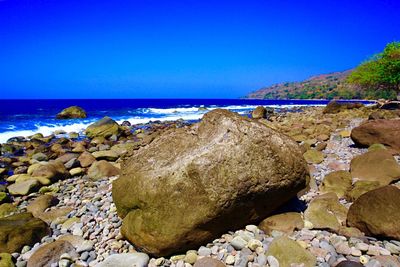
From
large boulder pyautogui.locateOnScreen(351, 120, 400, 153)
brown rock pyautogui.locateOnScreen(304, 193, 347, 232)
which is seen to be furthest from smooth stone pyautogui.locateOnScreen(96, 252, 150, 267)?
large boulder pyautogui.locateOnScreen(351, 120, 400, 153)

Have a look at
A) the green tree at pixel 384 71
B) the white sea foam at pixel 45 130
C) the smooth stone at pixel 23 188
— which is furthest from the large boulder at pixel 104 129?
the green tree at pixel 384 71

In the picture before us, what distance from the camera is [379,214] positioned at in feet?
13.9

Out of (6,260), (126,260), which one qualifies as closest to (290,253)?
(126,260)

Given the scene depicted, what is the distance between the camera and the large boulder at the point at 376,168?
6168mm

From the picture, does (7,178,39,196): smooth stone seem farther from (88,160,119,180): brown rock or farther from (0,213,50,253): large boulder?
(0,213,50,253): large boulder

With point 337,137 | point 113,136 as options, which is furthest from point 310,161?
point 113,136

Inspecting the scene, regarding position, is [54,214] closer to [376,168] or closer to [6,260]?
[6,260]

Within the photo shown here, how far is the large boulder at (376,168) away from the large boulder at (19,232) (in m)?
5.94

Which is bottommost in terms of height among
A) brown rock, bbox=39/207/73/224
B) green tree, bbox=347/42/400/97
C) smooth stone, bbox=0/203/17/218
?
smooth stone, bbox=0/203/17/218

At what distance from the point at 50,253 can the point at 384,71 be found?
3258cm

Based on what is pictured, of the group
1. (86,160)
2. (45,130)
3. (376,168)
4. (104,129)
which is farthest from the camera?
(45,130)

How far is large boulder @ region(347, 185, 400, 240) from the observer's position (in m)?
4.10

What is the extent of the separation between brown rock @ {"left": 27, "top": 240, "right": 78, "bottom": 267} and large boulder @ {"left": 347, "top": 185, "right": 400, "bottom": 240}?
3.91 m

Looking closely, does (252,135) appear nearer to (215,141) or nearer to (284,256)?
(215,141)
